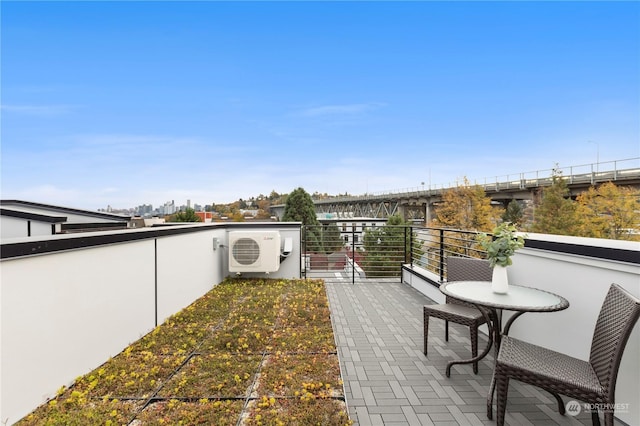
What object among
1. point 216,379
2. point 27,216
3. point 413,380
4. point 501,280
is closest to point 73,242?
point 216,379

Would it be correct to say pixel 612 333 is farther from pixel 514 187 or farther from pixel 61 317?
pixel 514 187

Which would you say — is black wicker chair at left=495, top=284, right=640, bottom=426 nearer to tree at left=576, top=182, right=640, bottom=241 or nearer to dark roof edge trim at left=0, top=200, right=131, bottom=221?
dark roof edge trim at left=0, top=200, right=131, bottom=221

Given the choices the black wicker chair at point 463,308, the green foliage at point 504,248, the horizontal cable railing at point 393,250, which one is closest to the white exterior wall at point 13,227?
the horizontal cable railing at point 393,250

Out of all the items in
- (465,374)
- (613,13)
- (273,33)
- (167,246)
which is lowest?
(465,374)

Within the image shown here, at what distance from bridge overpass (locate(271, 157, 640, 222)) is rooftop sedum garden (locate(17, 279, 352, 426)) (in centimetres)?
2630

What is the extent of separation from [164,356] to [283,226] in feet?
13.6

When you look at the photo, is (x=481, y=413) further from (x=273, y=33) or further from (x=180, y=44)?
(x=273, y=33)

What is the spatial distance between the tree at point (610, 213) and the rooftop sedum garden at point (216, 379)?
22.5 m

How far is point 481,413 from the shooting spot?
2.07m

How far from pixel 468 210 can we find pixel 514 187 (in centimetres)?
441

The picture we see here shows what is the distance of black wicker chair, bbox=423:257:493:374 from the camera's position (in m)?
2.70

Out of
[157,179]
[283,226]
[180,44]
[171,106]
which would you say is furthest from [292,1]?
[157,179]

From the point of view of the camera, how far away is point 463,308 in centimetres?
296
